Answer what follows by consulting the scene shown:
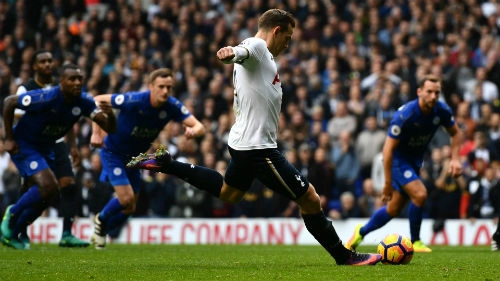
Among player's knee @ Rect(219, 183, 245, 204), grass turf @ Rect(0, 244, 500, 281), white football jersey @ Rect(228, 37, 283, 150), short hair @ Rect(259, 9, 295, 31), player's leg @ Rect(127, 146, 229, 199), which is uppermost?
short hair @ Rect(259, 9, 295, 31)

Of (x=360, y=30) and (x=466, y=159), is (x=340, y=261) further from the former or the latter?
(x=360, y=30)

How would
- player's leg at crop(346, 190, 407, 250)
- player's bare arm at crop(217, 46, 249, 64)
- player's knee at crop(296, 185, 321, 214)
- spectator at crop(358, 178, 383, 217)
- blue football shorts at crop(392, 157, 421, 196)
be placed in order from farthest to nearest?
spectator at crop(358, 178, 383, 217)
player's leg at crop(346, 190, 407, 250)
blue football shorts at crop(392, 157, 421, 196)
player's knee at crop(296, 185, 321, 214)
player's bare arm at crop(217, 46, 249, 64)

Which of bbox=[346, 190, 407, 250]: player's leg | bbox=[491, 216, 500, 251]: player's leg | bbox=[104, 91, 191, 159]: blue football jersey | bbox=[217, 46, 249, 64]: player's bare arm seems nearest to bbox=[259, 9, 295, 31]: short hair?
bbox=[217, 46, 249, 64]: player's bare arm

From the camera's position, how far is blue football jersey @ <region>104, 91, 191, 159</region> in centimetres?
1322

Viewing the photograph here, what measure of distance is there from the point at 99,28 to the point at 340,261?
16.1 meters

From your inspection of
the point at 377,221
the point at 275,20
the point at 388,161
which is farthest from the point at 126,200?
the point at 275,20

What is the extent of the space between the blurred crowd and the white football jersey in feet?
30.6

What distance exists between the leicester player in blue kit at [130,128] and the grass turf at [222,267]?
1.22 meters

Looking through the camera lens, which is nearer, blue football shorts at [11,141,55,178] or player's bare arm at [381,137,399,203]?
player's bare arm at [381,137,399,203]

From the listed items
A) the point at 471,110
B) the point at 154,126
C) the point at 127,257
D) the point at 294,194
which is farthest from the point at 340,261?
the point at 471,110

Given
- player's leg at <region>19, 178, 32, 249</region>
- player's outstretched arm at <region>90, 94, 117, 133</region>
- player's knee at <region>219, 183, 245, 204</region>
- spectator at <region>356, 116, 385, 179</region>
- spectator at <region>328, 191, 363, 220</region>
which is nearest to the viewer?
player's knee at <region>219, 183, 245, 204</region>

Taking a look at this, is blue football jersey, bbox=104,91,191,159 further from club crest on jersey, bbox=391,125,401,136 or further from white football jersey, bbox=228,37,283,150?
white football jersey, bbox=228,37,283,150

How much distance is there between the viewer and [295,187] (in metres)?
9.02

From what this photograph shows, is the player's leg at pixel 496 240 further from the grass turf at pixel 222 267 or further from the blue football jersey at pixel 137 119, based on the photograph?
the blue football jersey at pixel 137 119
